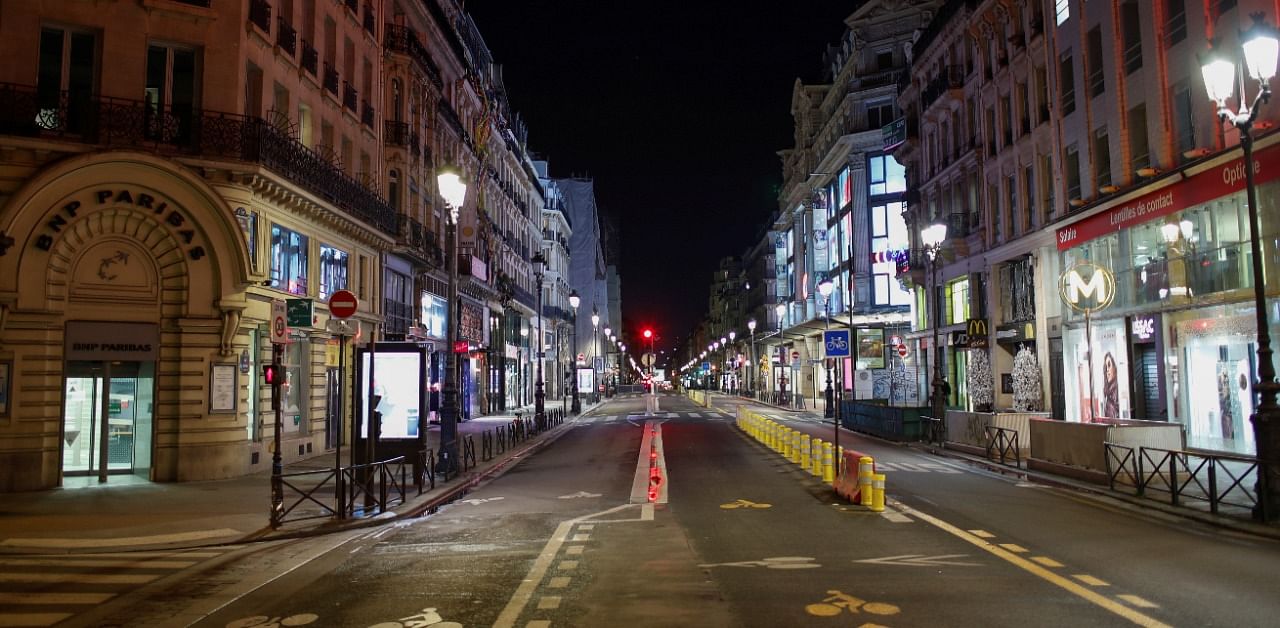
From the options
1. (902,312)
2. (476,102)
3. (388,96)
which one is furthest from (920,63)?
(388,96)

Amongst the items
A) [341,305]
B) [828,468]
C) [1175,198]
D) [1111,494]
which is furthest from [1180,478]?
[341,305]

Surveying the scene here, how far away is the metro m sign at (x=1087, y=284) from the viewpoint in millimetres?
21594

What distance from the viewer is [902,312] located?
59250mm

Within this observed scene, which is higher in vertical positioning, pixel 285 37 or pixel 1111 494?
pixel 285 37

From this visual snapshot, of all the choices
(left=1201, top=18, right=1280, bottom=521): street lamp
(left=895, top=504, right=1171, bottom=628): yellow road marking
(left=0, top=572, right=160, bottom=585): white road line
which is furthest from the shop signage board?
(left=0, top=572, right=160, bottom=585): white road line

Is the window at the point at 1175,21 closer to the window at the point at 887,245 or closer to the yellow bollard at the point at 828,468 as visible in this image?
the yellow bollard at the point at 828,468

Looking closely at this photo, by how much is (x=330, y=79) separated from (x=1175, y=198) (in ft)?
79.0

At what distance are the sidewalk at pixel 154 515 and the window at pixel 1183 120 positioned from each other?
67.6 feet

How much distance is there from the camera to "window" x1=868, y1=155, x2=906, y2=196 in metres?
60.6

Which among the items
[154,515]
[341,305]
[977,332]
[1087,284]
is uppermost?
[1087,284]

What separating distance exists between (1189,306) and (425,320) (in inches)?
1103

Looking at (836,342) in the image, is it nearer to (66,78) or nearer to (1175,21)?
(1175,21)

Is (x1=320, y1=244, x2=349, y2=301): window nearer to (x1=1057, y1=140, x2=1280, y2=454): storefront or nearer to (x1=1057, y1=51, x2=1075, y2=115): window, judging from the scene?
(x1=1057, y1=140, x2=1280, y2=454): storefront

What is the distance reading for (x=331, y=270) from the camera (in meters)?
26.6
